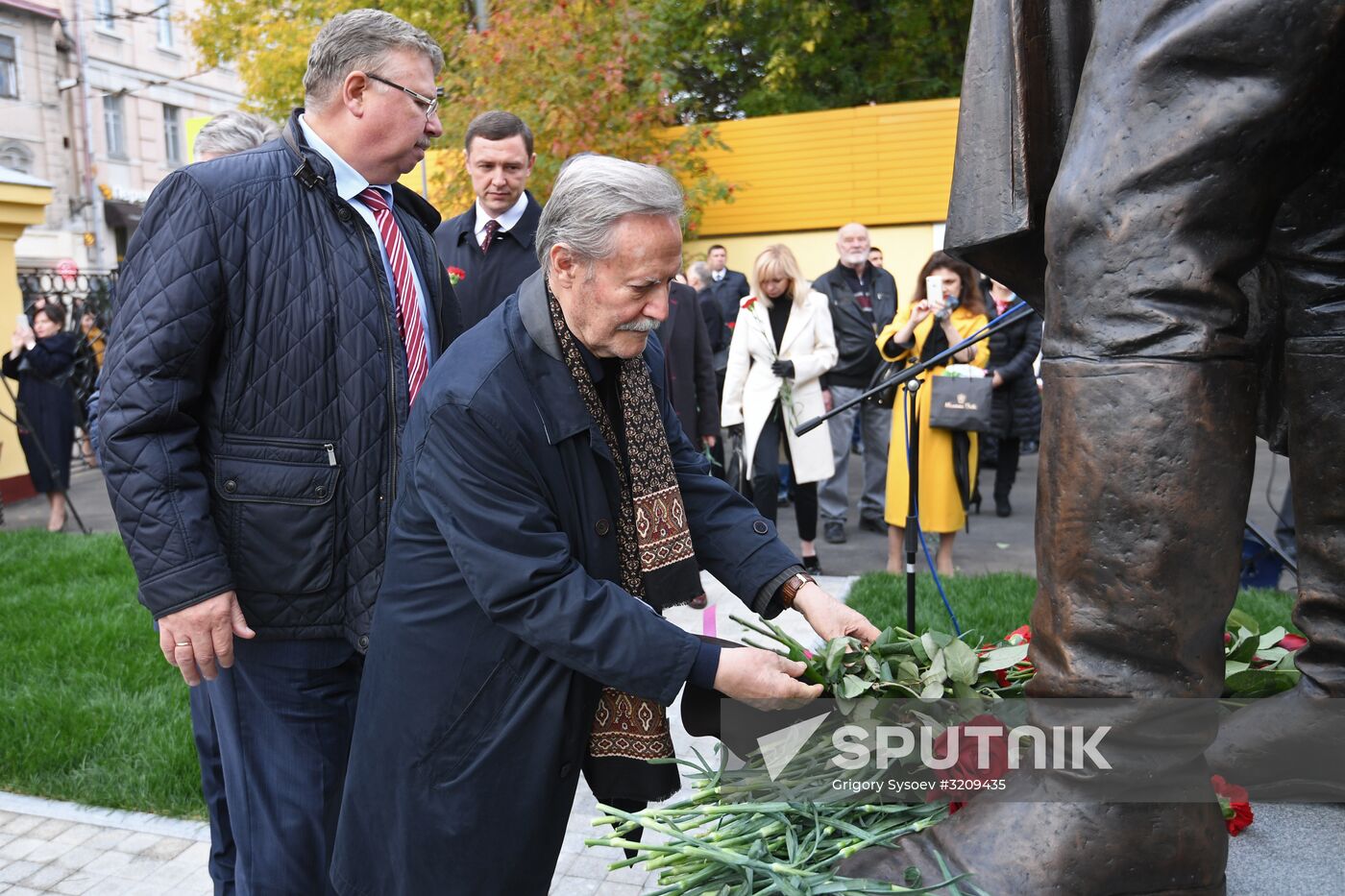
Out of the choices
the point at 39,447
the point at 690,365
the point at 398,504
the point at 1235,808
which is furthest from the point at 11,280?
the point at 1235,808

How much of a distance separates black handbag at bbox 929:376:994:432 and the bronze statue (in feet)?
16.2

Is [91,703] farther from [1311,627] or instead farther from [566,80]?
[566,80]

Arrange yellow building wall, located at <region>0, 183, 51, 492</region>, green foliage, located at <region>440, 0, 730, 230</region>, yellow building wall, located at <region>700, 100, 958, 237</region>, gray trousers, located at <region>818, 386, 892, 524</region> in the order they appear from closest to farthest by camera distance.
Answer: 1. gray trousers, located at <region>818, 386, 892, 524</region>
2. yellow building wall, located at <region>0, 183, 51, 492</region>
3. green foliage, located at <region>440, 0, 730, 230</region>
4. yellow building wall, located at <region>700, 100, 958, 237</region>

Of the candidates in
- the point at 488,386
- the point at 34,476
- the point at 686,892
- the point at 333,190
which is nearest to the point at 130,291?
the point at 333,190

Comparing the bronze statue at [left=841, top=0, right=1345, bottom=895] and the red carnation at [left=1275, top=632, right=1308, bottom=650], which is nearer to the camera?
the bronze statue at [left=841, top=0, right=1345, bottom=895]

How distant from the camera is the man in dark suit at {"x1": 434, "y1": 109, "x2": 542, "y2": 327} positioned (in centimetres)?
460

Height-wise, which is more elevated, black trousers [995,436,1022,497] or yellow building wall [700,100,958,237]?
yellow building wall [700,100,958,237]

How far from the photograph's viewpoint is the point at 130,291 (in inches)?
99.7

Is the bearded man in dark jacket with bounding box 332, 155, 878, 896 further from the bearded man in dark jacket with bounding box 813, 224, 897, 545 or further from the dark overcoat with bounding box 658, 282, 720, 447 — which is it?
the bearded man in dark jacket with bounding box 813, 224, 897, 545

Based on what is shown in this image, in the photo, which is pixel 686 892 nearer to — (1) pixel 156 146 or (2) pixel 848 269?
(2) pixel 848 269

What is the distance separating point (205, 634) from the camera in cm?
249

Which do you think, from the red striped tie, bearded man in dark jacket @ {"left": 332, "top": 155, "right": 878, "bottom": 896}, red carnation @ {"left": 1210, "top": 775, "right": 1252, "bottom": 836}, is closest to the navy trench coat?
bearded man in dark jacket @ {"left": 332, "top": 155, "right": 878, "bottom": 896}

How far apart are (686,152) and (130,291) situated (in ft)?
42.3

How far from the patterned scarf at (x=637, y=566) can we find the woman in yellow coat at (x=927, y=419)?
14.9 feet
